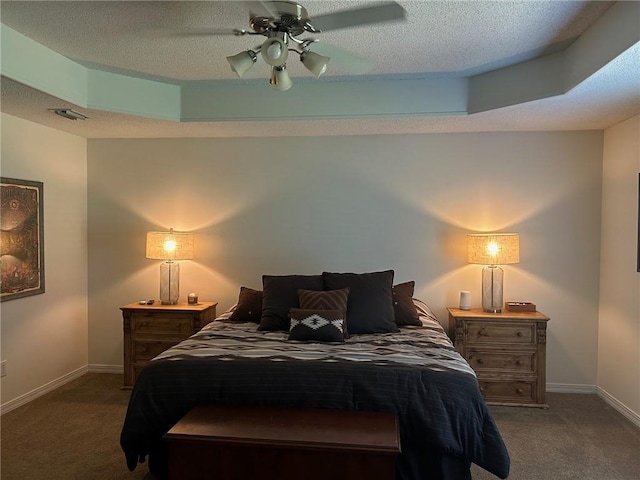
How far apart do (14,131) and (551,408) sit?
4706 millimetres

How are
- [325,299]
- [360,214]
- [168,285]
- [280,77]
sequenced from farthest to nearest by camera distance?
1. [360,214]
2. [168,285]
3. [325,299]
4. [280,77]

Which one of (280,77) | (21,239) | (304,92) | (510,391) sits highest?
(304,92)

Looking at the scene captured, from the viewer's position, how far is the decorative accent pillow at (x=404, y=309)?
11.7 ft

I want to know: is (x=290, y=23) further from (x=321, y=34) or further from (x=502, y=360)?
(x=502, y=360)

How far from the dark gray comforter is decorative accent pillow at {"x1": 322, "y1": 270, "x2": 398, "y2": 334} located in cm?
64

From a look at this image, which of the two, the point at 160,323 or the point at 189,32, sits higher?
the point at 189,32

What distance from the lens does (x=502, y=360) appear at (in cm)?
375

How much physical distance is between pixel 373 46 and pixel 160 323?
2.77 metres

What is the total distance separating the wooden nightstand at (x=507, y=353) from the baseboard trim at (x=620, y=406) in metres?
0.54

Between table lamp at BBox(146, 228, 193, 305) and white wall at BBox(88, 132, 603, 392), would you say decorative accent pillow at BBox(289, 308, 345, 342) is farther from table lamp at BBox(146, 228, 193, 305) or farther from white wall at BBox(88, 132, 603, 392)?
table lamp at BBox(146, 228, 193, 305)

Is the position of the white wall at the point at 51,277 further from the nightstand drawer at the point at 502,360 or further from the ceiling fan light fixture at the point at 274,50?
the nightstand drawer at the point at 502,360

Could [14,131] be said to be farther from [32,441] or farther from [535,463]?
[535,463]

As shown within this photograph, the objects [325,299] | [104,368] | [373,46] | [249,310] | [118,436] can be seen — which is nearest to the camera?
[373,46]

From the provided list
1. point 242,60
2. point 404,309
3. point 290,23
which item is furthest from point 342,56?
point 404,309
